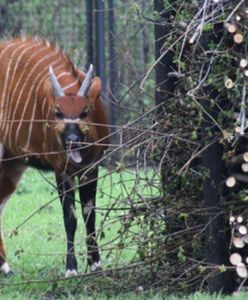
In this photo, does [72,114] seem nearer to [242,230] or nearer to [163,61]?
[163,61]

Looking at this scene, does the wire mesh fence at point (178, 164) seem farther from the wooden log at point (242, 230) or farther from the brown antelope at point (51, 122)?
the brown antelope at point (51, 122)

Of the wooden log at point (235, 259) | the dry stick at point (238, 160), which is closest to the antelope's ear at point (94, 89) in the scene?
the dry stick at point (238, 160)

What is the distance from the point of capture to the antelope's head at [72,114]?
7.56 meters

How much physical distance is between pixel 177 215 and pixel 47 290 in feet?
3.00

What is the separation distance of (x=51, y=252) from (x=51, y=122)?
1.32 m

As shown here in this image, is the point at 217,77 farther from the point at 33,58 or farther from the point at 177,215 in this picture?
the point at 33,58

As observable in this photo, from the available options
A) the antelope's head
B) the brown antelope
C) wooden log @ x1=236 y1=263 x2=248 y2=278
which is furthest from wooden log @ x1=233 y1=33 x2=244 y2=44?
the antelope's head

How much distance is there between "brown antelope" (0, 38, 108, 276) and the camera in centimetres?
766

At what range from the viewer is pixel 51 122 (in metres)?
7.81

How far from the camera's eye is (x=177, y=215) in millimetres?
6977

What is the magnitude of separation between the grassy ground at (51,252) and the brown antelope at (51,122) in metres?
0.16

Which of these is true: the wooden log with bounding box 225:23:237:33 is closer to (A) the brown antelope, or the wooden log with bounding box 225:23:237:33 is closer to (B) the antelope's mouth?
(A) the brown antelope

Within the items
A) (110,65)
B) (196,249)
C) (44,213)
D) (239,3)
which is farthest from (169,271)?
(110,65)

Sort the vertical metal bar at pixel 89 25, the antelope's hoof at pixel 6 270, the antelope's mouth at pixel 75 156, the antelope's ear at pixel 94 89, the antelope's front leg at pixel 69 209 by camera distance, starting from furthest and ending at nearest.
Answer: the vertical metal bar at pixel 89 25 → the antelope's hoof at pixel 6 270 → the antelope's ear at pixel 94 89 → the antelope's front leg at pixel 69 209 → the antelope's mouth at pixel 75 156
